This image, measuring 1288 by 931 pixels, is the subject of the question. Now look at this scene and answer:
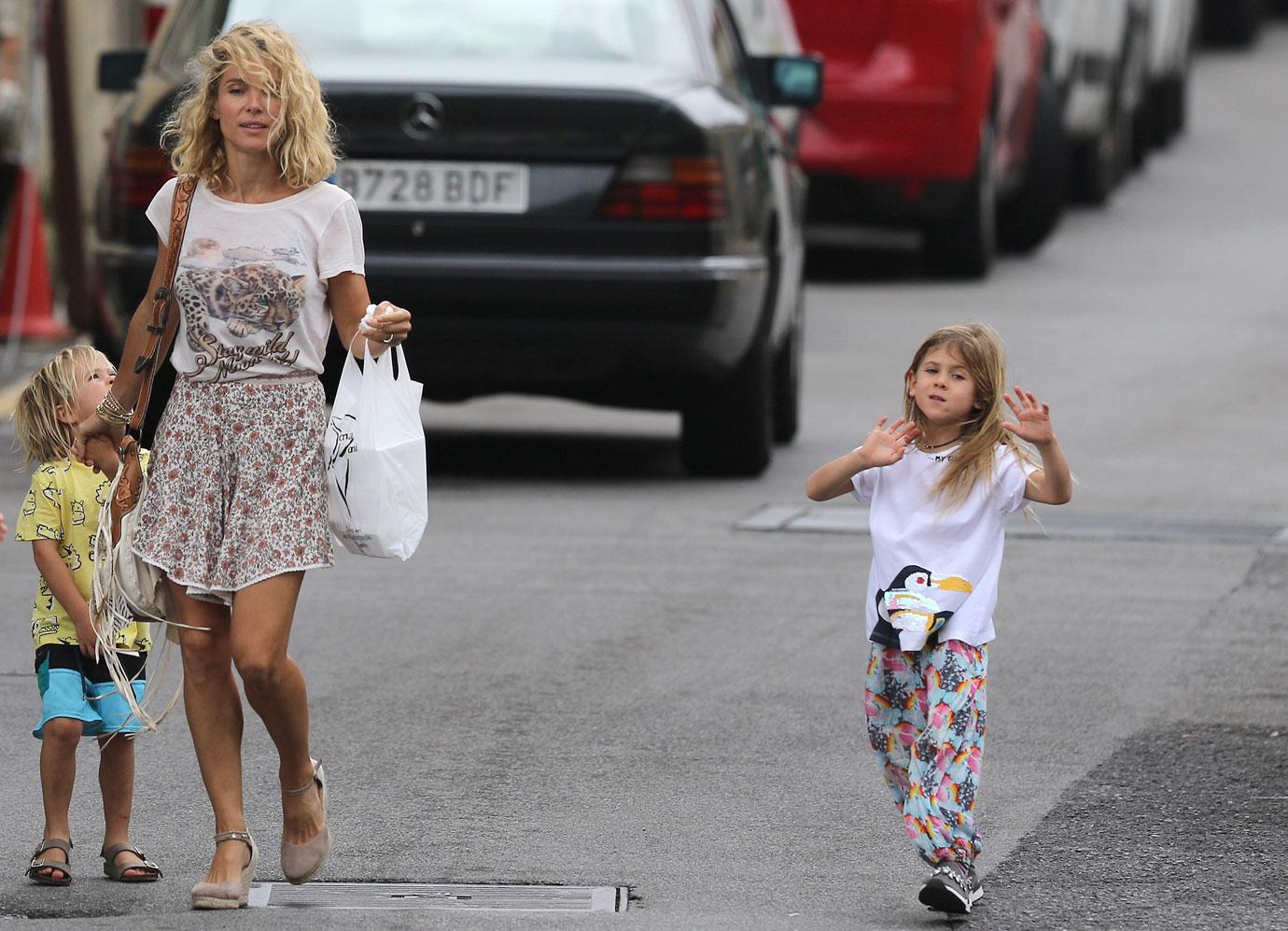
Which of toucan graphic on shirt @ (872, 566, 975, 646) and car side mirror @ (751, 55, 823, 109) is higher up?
toucan graphic on shirt @ (872, 566, 975, 646)

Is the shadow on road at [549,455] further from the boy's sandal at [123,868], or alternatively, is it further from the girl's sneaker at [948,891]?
the girl's sneaker at [948,891]

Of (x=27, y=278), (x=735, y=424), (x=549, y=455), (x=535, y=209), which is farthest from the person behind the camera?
(x=27, y=278)

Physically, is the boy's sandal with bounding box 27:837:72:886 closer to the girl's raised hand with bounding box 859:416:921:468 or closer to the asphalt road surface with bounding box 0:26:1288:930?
the asphalt road surface with bounding box 0:26:1288:930

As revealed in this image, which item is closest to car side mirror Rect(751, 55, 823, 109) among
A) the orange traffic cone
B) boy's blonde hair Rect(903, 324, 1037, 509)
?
the orange traffic cone

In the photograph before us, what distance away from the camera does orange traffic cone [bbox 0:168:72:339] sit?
13.8 m

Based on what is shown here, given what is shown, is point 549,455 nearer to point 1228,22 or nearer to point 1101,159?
point 1101,159

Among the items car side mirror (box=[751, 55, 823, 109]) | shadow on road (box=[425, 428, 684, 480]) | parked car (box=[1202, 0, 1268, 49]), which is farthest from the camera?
parked car (box=[1202, 0, 1268, 49])

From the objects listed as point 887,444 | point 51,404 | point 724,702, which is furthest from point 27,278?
point 887,444

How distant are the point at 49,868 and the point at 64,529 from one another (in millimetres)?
587

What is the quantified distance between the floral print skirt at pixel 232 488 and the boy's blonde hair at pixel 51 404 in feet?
0.87

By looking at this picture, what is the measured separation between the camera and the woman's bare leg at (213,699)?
16.2ft

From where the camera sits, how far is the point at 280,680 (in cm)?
489

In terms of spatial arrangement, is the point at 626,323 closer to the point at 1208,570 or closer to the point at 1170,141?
the point at 1208,570

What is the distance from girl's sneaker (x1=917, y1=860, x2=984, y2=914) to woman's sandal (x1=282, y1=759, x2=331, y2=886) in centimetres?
102
